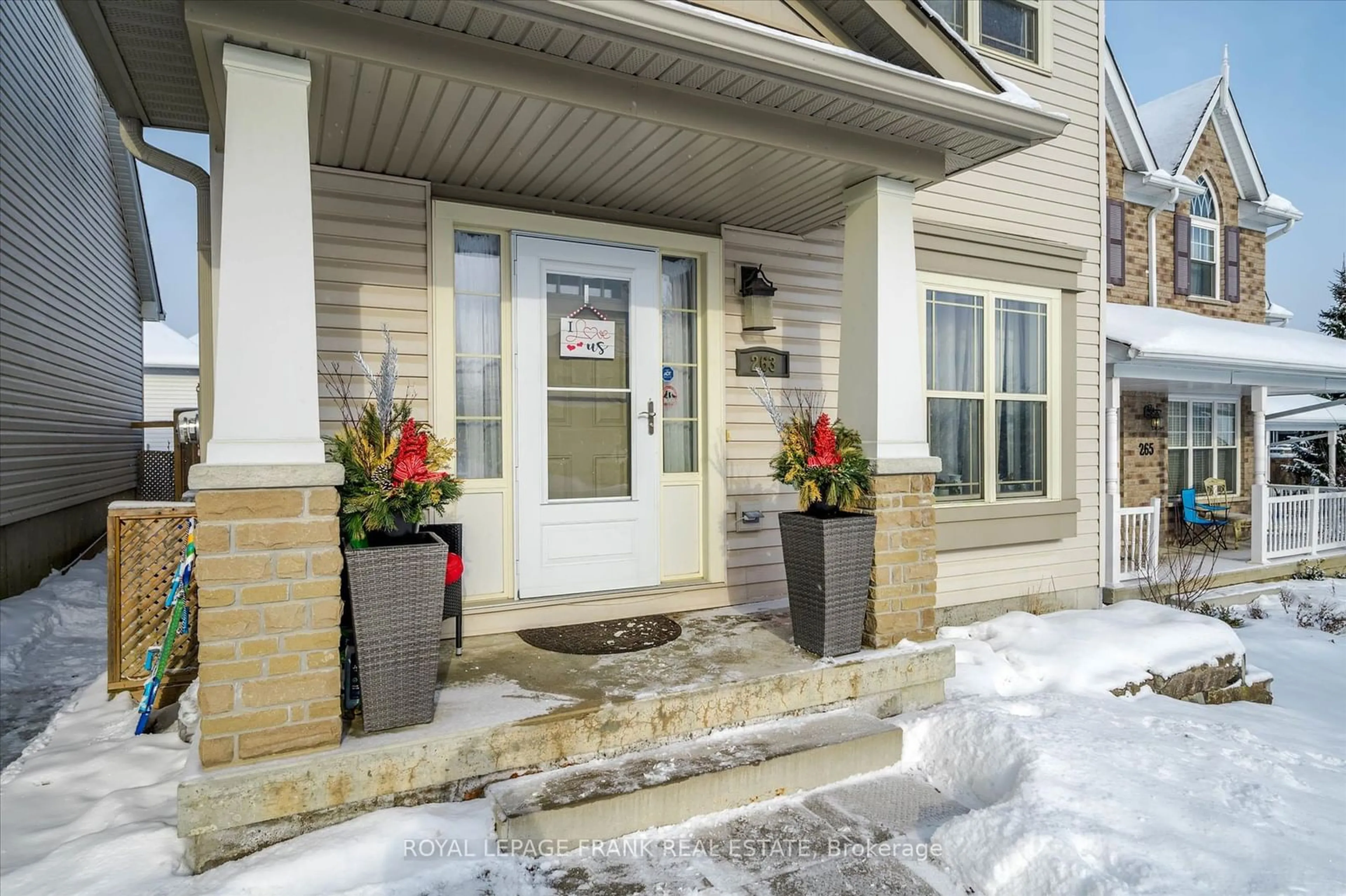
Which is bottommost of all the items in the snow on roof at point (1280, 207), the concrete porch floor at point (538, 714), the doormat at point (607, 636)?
the concrete porch floor at point (538, 714)

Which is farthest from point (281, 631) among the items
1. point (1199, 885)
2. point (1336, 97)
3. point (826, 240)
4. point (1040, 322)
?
point (1336, 97)

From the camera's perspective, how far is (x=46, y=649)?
225 inches

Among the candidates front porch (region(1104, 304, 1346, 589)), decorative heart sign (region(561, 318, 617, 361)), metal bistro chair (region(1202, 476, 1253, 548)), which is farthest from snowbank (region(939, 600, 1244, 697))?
metal bistro chair (region(1202, 476, 1253, 548))

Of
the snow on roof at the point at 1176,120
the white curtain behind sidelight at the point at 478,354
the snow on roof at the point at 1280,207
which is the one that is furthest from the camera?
the snow on roof at the point at 1280,207

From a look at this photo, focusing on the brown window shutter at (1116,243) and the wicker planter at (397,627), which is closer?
the wicker planter at (397,627)

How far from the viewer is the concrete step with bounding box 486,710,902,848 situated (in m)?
2.45

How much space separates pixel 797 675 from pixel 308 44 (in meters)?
2.99

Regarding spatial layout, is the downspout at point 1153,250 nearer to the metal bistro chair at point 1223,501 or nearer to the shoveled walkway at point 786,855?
the metal bistro chair at point 1223,501

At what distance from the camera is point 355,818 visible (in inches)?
95.8

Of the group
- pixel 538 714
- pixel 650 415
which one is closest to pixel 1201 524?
pixel 650 415

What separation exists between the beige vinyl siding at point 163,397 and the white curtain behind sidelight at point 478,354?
1846cm

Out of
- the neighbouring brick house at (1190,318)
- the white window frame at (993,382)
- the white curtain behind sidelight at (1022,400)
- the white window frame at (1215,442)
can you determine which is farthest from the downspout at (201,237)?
the white window frame at (1215,442)

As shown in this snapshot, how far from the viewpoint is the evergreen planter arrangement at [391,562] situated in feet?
8.32

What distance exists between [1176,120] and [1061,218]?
667 centimetres
